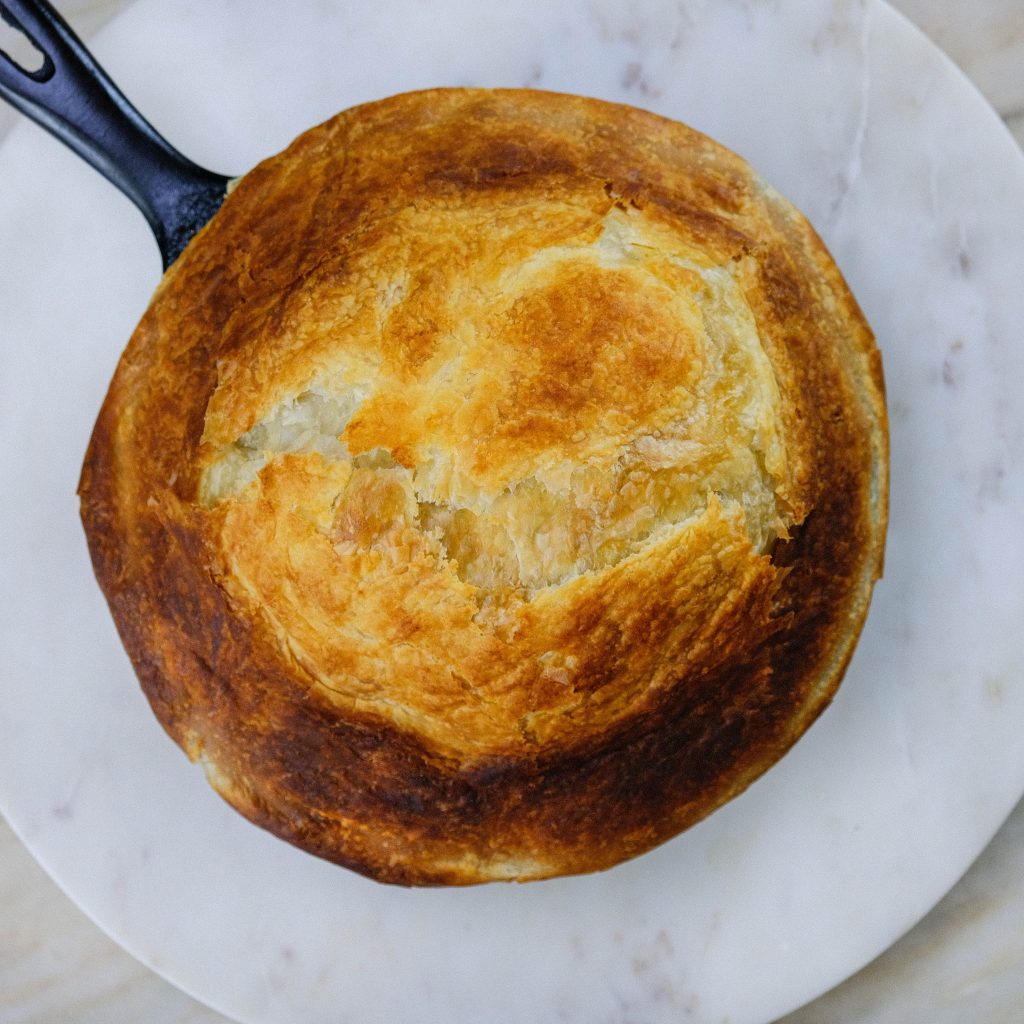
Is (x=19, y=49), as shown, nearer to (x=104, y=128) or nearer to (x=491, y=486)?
(x=104, y=128)

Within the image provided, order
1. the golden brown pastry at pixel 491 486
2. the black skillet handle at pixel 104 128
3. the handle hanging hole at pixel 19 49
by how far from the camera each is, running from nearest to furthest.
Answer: the golden brown pastry at pixel 491 486
the black skillet handle at pixel 104 128
the handle hanging hole at pixel 19 49

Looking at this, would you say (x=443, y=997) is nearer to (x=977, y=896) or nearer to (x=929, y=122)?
(x=977, y=896)

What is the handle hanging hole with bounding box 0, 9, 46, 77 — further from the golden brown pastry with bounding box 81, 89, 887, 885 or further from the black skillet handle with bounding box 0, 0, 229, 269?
the golden brown pastry with bounding box 81, 89, 887, 885

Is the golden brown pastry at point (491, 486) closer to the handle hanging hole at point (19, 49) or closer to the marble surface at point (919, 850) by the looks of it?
the marble surface at point (919, 850)

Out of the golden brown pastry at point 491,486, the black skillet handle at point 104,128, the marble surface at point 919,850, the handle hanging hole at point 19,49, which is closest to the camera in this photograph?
the golden brown pastry at point 491,486

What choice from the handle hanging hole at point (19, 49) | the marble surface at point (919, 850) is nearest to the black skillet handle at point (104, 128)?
the marble surface at point (919, 850)

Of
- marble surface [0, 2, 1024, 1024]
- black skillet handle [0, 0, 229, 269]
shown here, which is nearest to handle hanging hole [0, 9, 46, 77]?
marble surface [0, 2, 1024, 1024]

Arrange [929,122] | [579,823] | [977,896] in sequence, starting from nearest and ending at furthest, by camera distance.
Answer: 1. [579,823]
2. [929,122]
3. [977,896]

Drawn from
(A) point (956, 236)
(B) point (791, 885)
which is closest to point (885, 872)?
(B) point (791, 885)
